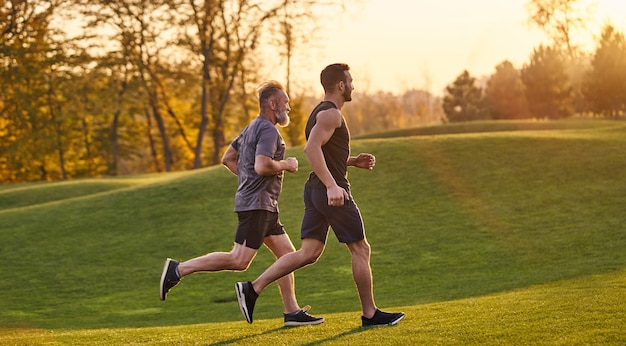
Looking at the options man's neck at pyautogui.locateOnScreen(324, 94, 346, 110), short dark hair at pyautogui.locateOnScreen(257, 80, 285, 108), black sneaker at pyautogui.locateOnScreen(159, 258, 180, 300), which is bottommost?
black sneaker at pyautogui.locateOnScreen(159, 258, 180, 300)

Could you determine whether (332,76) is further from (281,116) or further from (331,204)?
(331,204)

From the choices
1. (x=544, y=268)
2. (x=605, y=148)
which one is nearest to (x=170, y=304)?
(x=544, y=268)

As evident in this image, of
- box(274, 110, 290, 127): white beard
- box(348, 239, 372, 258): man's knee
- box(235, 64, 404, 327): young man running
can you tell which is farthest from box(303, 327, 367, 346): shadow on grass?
box(274, 110, 290, 127): white beard

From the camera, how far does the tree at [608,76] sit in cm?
5400

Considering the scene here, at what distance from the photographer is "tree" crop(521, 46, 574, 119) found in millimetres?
53906

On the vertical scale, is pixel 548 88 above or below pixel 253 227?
above

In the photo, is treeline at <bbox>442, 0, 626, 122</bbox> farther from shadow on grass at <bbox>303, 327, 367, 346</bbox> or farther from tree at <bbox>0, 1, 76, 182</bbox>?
shadow on grass at <bbox>303, 327, 367, 346</bbox>

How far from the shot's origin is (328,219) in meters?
8.00

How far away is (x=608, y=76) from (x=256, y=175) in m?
49.8

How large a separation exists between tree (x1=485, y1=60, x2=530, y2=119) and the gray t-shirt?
5042 centimetres

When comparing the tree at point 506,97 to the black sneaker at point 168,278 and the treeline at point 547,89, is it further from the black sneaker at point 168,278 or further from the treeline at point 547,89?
the black sneaker at point 168,278

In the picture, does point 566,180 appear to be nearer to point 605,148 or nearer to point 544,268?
point 605,148

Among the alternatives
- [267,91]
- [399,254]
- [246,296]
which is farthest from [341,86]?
[399,254]

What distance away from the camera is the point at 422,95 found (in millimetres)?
96250
